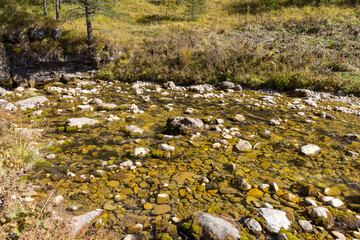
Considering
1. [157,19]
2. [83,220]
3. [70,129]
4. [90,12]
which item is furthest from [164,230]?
[157,19]

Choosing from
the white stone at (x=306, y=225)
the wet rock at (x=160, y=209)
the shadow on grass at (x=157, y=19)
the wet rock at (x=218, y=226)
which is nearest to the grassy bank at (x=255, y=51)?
the shadow on grass at (x=157, y=19)

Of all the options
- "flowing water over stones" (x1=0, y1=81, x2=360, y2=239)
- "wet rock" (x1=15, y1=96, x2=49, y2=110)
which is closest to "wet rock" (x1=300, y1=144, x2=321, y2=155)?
"flowing water over stones" (x1=0, y1=81, x2=360, y2=239)

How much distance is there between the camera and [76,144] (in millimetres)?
4883

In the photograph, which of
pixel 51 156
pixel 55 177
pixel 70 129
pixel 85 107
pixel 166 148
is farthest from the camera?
pixel 85 107

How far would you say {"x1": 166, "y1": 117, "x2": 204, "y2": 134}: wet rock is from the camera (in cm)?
562

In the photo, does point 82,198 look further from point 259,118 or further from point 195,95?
point 195,95

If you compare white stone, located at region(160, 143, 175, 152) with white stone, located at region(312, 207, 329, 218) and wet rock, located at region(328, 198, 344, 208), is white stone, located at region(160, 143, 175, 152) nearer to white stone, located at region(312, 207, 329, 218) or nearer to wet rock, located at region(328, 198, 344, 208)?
white stone, located at region(312, 207, 329, 218)

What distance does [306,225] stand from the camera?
2.74 meters

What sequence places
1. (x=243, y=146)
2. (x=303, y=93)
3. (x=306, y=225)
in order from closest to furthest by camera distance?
(x=306, y=225), (x=243, y=146), (x=303, y=93)

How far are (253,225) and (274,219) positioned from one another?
343mm

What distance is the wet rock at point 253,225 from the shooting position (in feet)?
8.60

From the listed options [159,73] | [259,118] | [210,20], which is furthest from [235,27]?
[259,118]

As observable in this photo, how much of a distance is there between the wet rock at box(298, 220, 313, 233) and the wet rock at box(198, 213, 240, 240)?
0.96 m

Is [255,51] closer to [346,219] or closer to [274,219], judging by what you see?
[346,219]
